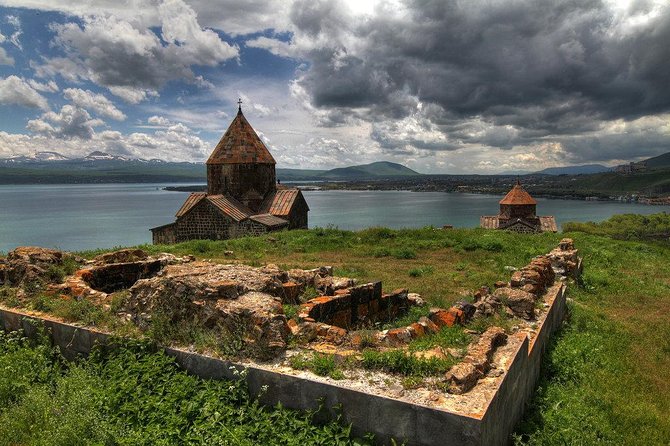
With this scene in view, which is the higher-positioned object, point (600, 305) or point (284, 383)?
point (284, 383)

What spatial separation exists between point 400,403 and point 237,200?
70.8 ft

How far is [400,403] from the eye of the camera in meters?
3.76

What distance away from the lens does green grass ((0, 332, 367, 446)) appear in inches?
162

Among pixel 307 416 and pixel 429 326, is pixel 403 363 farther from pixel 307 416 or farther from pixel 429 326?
pixel 429 326

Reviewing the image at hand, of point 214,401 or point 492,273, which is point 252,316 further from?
point 492,273

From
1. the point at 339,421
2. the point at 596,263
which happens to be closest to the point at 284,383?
the point at 339,421

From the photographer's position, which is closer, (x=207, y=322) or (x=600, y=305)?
(x=207, y=322)

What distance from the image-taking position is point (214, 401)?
4477mm

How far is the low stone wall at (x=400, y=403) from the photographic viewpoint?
3.56m

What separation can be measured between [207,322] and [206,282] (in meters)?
0.57

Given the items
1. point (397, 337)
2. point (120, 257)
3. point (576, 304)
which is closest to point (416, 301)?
point (397, 337)

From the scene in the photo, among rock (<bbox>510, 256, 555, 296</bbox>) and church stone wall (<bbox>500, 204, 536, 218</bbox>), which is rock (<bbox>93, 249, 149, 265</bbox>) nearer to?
rock (<bbox>510, 256, 555, 296</bbox>)

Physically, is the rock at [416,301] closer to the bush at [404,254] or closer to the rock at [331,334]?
the rock at [331,334]

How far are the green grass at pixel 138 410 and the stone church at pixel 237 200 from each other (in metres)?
16.4
